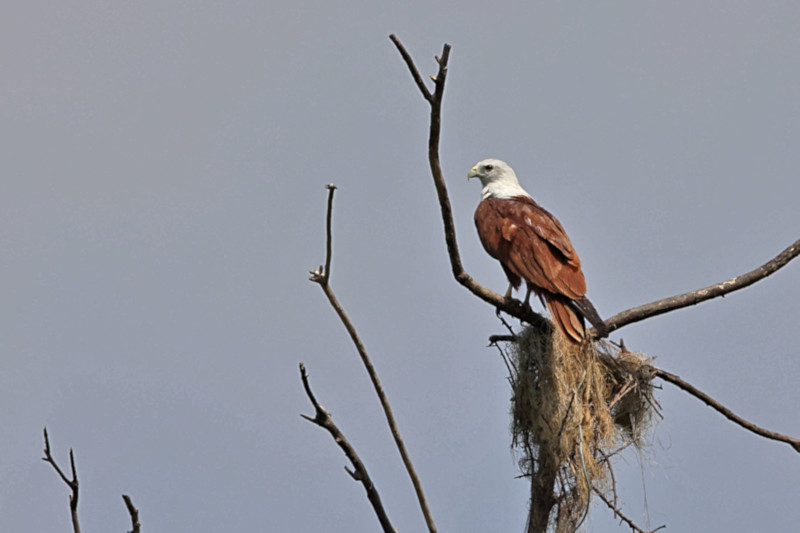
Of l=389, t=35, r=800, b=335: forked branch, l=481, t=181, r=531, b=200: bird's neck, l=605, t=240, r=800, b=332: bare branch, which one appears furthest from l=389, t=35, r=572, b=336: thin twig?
l=481, t=181, r=531, b=200: bird's neck

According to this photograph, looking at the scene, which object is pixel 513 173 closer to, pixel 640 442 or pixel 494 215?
pixel 494 215

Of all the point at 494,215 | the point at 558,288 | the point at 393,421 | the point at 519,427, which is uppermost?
the point at 494,215

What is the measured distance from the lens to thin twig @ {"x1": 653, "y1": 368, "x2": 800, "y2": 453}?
5.30m

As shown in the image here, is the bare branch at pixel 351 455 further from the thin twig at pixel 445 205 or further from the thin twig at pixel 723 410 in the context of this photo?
the thin twig at pixel 723 410

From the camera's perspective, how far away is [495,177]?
6328 millimetres

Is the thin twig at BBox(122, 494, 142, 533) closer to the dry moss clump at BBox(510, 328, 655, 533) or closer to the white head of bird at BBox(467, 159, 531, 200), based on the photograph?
the dry moss clump at BBox(510, 328, 655, 533)

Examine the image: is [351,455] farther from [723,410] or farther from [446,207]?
[723,410]

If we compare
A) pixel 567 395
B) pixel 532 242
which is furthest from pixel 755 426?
pixel 532 242

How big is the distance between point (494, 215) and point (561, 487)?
1523 millimetres

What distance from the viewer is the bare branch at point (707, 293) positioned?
5.39 m

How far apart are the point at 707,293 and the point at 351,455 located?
338 cm

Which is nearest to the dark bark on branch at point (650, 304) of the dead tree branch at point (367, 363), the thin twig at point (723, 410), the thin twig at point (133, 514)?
the thin twig at point (723, 410)

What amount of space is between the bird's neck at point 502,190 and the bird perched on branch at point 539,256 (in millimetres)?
254

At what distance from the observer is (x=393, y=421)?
275 centimetres
